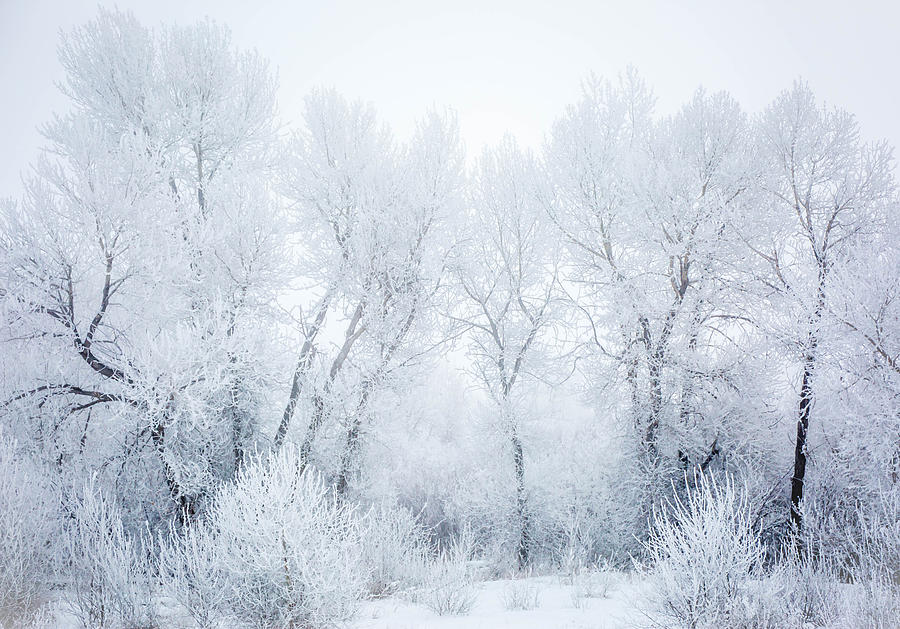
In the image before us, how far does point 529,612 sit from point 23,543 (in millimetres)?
5341

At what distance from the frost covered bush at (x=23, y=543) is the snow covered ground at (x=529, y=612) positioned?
10.2ft

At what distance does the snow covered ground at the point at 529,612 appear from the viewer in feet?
13.6

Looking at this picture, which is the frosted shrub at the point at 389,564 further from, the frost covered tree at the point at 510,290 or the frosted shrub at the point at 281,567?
the frost covered tree at the point at 510,290

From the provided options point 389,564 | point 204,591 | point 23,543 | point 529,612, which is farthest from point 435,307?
point 23,543

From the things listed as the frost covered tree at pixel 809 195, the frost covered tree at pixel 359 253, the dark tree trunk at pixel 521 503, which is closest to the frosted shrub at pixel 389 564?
the frost covered tree at pixel 359 253

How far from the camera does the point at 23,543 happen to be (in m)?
4.96

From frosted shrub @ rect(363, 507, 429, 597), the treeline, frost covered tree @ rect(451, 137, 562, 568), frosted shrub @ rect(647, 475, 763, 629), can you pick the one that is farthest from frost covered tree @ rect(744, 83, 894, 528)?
frosted shrub @ rect(363, 507, 429, 597)

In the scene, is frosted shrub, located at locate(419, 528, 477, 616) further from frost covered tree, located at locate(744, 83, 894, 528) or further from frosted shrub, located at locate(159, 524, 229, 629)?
frost covered tree, located at locate(744, 83, 894, 528)

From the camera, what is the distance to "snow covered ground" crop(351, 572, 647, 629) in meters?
4.14

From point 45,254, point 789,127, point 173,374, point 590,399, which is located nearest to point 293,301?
point 173,374

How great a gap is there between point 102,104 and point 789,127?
12.5 m

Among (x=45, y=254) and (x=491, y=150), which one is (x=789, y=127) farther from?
(x=45, y=254)

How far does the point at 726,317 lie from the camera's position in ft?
28.6

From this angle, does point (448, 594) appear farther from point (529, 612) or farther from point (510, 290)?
point (510, 290)
